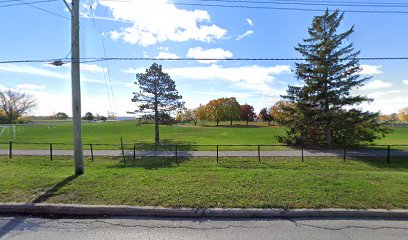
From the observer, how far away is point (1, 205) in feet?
16.3

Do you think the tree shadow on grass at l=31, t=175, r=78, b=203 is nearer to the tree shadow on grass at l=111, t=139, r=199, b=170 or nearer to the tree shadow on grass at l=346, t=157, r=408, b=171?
the tree shadow on grass at l=111, t=139, r=199, b=170

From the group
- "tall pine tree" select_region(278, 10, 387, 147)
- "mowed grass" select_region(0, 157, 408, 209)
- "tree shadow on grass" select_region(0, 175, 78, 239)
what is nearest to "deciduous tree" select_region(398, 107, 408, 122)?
"tall pine tree" select_region(278, 10, 387, 147)

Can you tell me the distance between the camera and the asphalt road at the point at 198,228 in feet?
12.7

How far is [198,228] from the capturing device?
4133 mm

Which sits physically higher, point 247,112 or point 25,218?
point 247,112

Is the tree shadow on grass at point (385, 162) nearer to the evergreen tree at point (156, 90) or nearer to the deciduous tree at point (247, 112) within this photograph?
the evergreen tree at point (156, 90)

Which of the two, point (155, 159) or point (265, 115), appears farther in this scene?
point (265, 115)

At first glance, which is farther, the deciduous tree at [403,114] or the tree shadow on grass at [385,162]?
the deciduous tree at [403,114]

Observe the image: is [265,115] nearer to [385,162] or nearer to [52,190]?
[385,162]

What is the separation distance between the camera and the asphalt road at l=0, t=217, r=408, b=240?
3.88 meters

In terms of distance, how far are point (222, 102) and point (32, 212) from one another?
67.2 m

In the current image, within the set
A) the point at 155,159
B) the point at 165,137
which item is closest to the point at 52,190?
the point at 155,159

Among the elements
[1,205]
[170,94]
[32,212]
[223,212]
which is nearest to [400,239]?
[223,212]

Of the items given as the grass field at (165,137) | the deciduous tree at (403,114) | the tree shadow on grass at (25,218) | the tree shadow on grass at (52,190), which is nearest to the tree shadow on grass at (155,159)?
the grass field at (165,137)
